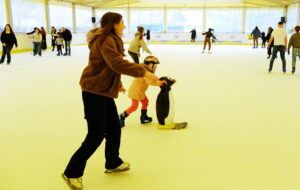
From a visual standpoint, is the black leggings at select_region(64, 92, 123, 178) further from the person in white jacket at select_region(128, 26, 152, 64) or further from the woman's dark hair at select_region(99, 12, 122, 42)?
the person in white jacket at select_region(128, 26, 152, 64)

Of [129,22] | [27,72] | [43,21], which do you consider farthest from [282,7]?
[27,72]

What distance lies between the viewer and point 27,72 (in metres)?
8.70

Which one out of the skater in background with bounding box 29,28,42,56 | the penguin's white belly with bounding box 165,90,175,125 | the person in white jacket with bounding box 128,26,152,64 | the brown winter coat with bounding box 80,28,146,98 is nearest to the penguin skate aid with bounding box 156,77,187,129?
the penguin's white belly with bounding box 165,90,175,125

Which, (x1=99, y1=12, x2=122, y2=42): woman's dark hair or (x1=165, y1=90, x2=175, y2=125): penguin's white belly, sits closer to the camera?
(x1=99, y1=12, x2=122, y2=42): woman's dark hair

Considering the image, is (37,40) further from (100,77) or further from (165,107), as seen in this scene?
(100,77)

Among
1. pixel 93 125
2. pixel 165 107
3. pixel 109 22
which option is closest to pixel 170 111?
pixel 165 107

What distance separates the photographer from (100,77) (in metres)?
2.06

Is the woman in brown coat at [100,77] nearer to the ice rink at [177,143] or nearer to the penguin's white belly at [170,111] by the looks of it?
the ice rink at [177,143]

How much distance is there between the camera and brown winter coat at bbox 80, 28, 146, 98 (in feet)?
6.49

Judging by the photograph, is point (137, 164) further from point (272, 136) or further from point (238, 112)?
point (238, 112)

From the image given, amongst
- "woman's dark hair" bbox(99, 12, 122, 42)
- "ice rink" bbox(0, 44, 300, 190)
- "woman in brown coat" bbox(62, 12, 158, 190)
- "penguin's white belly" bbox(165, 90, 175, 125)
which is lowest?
"ice rink" bbox(0, 44, 300, 190)

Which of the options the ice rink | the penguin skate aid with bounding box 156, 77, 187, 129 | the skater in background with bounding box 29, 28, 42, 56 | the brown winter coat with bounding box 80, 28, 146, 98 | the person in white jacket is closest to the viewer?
the brown winter coat with bounding box 80, 28, 146, 98

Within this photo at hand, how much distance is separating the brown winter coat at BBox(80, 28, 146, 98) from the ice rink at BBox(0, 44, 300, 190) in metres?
0.75

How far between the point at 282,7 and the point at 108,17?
29609 mm
